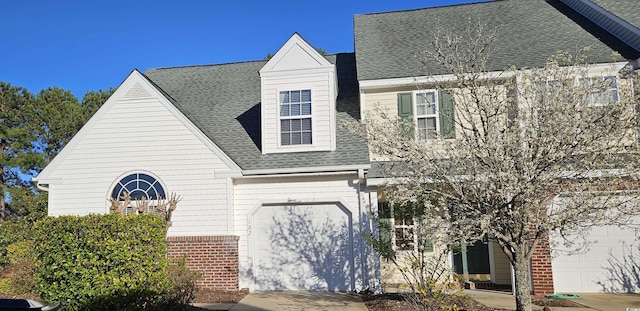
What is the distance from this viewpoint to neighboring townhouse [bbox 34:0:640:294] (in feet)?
35.7

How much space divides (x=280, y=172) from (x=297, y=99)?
7.38 feet

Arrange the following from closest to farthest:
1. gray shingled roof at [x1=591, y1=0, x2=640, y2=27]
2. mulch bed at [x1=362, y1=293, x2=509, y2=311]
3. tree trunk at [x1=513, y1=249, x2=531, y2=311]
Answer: tree trunk at [x1=513, y1=249, x2=531, y2=311], mulch bed at [x1=362, y1=293, x2=509, y2=311], gray shingled roof at [x1=591, y1=0, x2=640, y2=27]

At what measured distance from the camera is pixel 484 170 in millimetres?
6922

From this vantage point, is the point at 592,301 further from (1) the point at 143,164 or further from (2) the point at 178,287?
(1) the point at 143,164

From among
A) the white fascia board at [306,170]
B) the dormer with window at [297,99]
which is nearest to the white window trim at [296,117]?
the dormer with window at [297,99]

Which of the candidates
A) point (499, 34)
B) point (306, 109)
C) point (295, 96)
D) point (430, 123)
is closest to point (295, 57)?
point (295, 96)

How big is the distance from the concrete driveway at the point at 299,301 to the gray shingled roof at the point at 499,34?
233 inches

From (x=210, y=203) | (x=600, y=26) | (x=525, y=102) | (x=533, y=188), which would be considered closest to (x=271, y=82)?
(x=210, y=203)

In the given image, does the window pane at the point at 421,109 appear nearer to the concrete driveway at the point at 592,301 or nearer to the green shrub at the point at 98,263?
the concrete driveway at the point at 592,301

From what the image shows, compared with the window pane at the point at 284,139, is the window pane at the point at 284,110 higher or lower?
higher

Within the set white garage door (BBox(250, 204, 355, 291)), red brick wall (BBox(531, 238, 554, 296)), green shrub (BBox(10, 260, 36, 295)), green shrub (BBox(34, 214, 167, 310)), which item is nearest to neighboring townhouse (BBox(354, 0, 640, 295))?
red brick wall (BBox(531, 238, 554, 296))

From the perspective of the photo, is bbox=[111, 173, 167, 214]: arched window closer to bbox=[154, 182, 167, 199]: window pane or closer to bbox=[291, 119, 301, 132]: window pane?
bbox=[154, 182, 167, 199]: window pane

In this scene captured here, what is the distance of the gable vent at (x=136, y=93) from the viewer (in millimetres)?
11570

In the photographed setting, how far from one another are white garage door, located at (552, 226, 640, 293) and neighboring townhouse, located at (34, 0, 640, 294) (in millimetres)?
48
